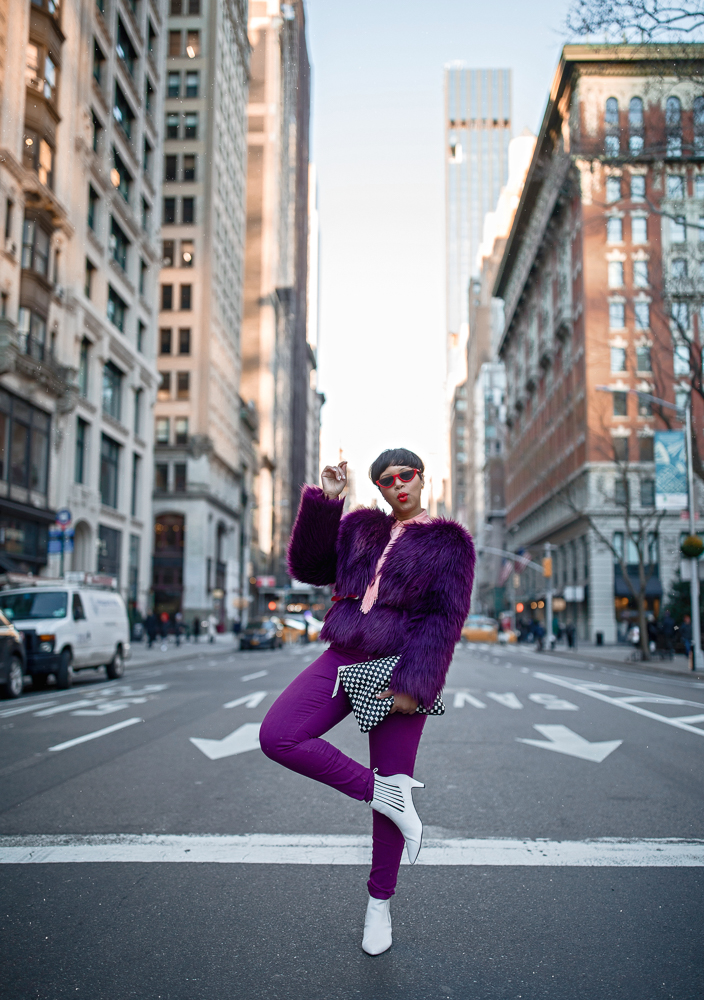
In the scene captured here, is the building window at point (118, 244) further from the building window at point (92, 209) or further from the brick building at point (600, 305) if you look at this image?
the brick building at point (600, 305)

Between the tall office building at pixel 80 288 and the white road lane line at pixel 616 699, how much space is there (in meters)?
15.9

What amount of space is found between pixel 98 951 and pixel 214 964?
1.63 feet

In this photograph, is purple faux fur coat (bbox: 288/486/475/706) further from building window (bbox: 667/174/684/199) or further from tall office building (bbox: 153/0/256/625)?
tall office building (bbox: 153/0/256/625)

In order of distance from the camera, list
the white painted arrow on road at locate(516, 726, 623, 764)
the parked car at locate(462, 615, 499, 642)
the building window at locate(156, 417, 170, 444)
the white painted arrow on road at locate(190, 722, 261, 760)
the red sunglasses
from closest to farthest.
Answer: the red sunglasses, the white painted arrow on road at locate(516, 726, 623, 764), the white painted arrow on road at locate(190, 722, 261, 760), the parked car at locate(462, 615, 499, 642), the building window at locate(156, 417, 170, 444)

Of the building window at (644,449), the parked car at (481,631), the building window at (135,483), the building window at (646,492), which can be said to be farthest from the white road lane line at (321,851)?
the building window at (644,449)

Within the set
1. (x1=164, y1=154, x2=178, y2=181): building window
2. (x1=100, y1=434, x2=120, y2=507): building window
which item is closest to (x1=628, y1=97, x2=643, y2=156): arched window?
(x1=100, y1=434, x2=120, y2=507): building window

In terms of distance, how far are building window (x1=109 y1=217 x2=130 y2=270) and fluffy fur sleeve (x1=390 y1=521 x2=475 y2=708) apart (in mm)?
43416

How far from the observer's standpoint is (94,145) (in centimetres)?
4009

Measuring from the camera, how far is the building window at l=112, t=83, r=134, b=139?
138 feet

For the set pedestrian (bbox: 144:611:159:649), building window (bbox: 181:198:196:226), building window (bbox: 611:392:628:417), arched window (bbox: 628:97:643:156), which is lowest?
pedestrian (bbox: 144:611:159:649)

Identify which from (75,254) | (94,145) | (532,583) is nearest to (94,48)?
(94,145)

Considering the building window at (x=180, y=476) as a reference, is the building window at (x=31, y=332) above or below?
above

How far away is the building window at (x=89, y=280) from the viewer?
135 feet

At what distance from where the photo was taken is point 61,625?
695 inches
